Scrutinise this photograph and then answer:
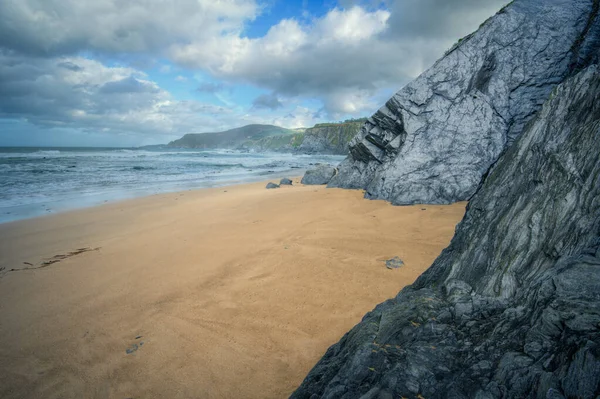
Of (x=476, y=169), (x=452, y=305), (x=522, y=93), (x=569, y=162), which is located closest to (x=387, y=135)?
(x=476, y=169)

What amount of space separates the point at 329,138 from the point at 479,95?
95910mm

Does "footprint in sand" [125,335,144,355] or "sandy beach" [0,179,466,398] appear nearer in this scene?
"sandy beach" [0,179,466,398]

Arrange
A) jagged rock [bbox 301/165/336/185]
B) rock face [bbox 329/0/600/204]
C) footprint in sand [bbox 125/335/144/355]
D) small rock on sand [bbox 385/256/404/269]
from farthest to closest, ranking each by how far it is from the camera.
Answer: jagged rock [bbox 301/165/336/185]
rock face [bbox 329/0/600/204]
small rock on sand [bbox 385/256/404/269]
footprint in sand [bbox 125/335/144/355]

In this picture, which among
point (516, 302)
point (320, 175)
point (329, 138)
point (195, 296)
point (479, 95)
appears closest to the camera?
point (516, 302)

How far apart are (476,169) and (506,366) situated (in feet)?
32.4

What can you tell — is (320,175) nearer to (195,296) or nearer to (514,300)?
(195,296)

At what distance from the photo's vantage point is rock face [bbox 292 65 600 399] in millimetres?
1558

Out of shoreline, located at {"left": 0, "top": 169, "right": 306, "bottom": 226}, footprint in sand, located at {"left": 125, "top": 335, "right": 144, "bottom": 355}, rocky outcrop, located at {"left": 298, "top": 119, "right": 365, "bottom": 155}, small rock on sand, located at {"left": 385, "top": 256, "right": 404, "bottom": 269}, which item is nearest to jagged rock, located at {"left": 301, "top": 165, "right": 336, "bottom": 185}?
shoreline, located at {"left": 0, "top": 169, "right": 306, "bottom": 226}

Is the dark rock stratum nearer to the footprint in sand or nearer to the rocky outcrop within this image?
the footprint in sand

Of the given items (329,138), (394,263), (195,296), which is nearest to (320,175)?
(394,263)

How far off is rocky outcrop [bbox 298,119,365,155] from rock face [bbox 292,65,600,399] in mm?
91851

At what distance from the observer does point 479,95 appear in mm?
10211

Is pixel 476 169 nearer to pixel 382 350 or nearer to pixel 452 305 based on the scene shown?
pixel 452 305

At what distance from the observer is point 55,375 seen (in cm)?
354
